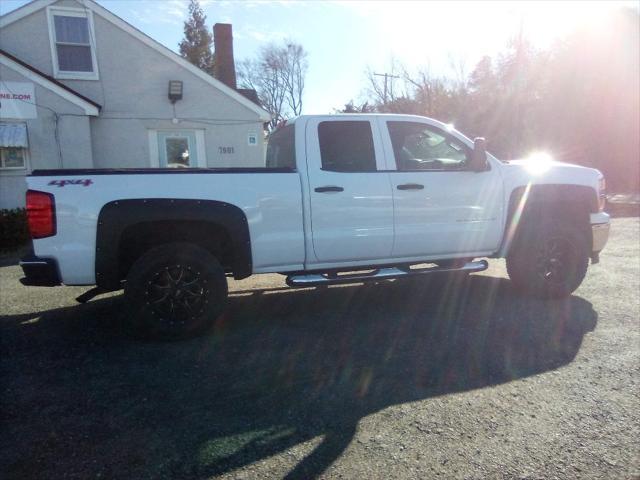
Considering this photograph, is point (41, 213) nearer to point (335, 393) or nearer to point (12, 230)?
point (335, 393)

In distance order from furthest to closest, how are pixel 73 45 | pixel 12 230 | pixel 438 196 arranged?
pixel 73 45 < pixel 12 230 < pixel 438 196

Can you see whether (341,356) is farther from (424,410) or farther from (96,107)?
(96,107)

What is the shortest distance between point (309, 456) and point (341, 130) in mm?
3295

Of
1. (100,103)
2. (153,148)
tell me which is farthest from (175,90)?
(100,103)

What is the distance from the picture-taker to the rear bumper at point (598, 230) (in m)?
5.46

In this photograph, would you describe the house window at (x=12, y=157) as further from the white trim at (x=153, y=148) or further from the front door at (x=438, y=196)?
the front door at (x=438, y=196)

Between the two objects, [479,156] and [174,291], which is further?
[479,156]

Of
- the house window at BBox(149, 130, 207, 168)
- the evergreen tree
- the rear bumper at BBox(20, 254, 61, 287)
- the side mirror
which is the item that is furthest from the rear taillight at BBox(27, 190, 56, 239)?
the evergreen tree

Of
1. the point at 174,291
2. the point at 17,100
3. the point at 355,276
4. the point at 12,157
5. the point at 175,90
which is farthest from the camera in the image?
the point at 175,90

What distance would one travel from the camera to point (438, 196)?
493cm

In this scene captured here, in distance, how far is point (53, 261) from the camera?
3.84 m

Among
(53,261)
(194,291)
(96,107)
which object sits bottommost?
(194,291)

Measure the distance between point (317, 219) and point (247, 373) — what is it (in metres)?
1.63

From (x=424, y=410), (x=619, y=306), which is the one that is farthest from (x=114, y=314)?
(x=619, y=306)
